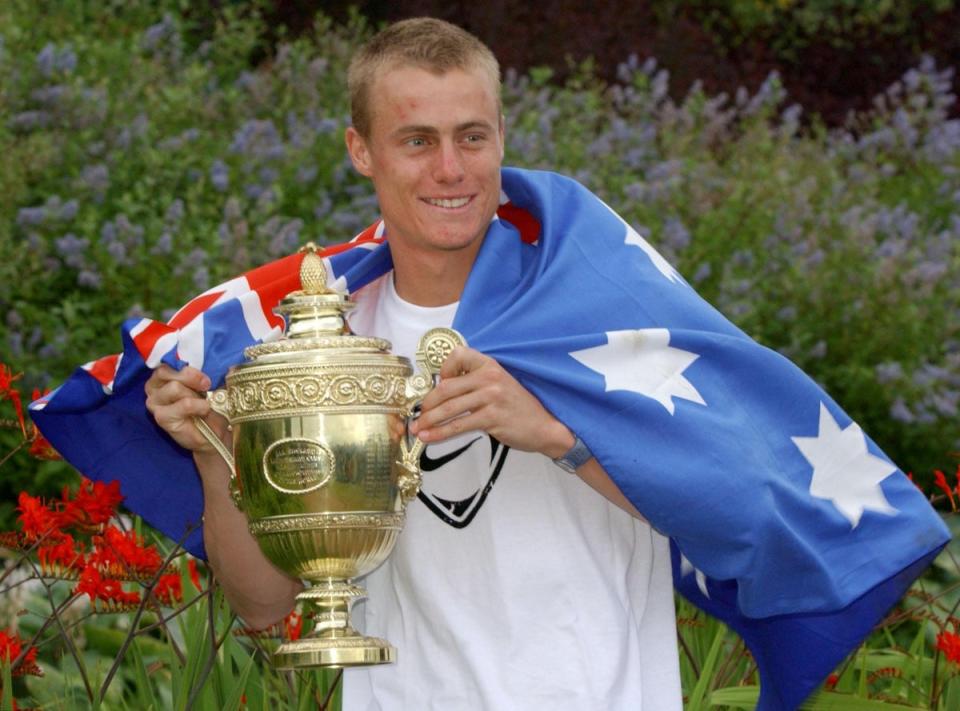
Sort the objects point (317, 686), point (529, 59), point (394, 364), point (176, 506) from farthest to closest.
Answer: point (529, 59) < point (317, 686) < point (176, 506) < point (394, 364)

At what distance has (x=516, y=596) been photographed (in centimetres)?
304

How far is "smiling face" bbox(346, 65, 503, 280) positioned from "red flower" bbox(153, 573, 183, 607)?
4.09 feet

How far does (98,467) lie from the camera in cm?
367

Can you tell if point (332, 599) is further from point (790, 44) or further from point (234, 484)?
point (790, 44)

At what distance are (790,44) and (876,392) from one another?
21.6ft

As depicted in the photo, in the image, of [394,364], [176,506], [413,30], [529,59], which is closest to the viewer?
[394,364]

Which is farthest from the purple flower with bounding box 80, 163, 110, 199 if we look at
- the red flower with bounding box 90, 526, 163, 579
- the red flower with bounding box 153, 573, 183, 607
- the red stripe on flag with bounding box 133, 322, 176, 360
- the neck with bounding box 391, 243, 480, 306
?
the neck with bounding box 391, 243, 480, 306

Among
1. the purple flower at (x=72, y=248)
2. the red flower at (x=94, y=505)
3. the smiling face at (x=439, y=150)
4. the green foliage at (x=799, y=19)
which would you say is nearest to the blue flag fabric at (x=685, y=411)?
the smiling face at (x=439, y=150)

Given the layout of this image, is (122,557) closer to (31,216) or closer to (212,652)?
(212,652)

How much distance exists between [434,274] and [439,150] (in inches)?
10.5

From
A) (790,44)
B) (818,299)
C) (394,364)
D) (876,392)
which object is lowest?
(394,364)

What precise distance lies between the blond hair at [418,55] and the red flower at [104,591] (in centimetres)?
108

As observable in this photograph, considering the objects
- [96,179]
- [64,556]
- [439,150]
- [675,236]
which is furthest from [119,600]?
[675,236]

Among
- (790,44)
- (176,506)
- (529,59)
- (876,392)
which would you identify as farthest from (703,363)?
(790,44)
